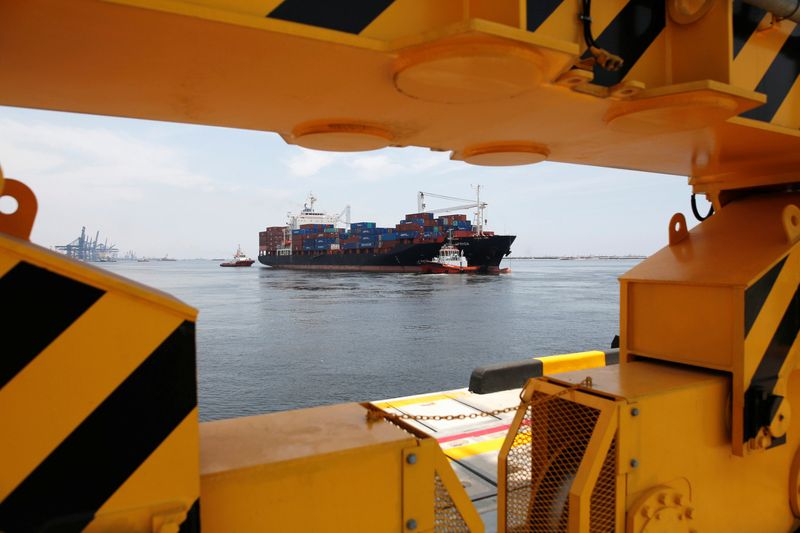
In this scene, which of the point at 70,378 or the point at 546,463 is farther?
the point at 546,463

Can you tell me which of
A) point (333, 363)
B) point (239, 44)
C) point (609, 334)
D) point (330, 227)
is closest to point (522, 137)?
point (239, 44)

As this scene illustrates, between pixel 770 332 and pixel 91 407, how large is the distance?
105 inches

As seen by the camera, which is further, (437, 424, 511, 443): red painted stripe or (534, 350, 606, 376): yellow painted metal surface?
(534, 350, 606, 376): yellow painted metal surface

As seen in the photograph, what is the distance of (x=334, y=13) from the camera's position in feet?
4.40

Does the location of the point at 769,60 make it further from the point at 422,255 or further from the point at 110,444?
the point at 422,255

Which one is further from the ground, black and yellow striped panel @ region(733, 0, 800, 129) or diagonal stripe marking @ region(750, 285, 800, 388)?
black and yellow striped panel @ region(733, 0, 800, 129)

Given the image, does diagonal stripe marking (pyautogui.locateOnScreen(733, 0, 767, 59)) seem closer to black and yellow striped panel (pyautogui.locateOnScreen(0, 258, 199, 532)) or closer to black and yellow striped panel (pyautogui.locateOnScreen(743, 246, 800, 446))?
black and yellow striped panel (pyautogui.locateOnScreen(743, 246, 800, 446))

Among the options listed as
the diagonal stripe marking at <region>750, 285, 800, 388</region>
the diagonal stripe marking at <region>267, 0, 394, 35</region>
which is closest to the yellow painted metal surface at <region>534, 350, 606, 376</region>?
the diagonal stripe marking at <region>750, 285, 800, 388</region>

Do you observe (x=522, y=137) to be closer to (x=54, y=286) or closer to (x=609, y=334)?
(x=54, y=286)

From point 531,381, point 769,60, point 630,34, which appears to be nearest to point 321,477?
point 531,381

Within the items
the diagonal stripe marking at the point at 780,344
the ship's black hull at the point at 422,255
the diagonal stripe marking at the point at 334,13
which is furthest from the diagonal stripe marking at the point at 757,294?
the ship's black hull at the point at 422,255

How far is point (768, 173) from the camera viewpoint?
9.47 feet

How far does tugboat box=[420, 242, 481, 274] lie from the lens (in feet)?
203

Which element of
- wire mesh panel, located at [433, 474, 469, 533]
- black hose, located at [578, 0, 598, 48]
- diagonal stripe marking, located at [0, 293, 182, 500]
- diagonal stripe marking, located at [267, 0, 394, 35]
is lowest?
wire mesh panel, located at [433, 474, 469, 533]
